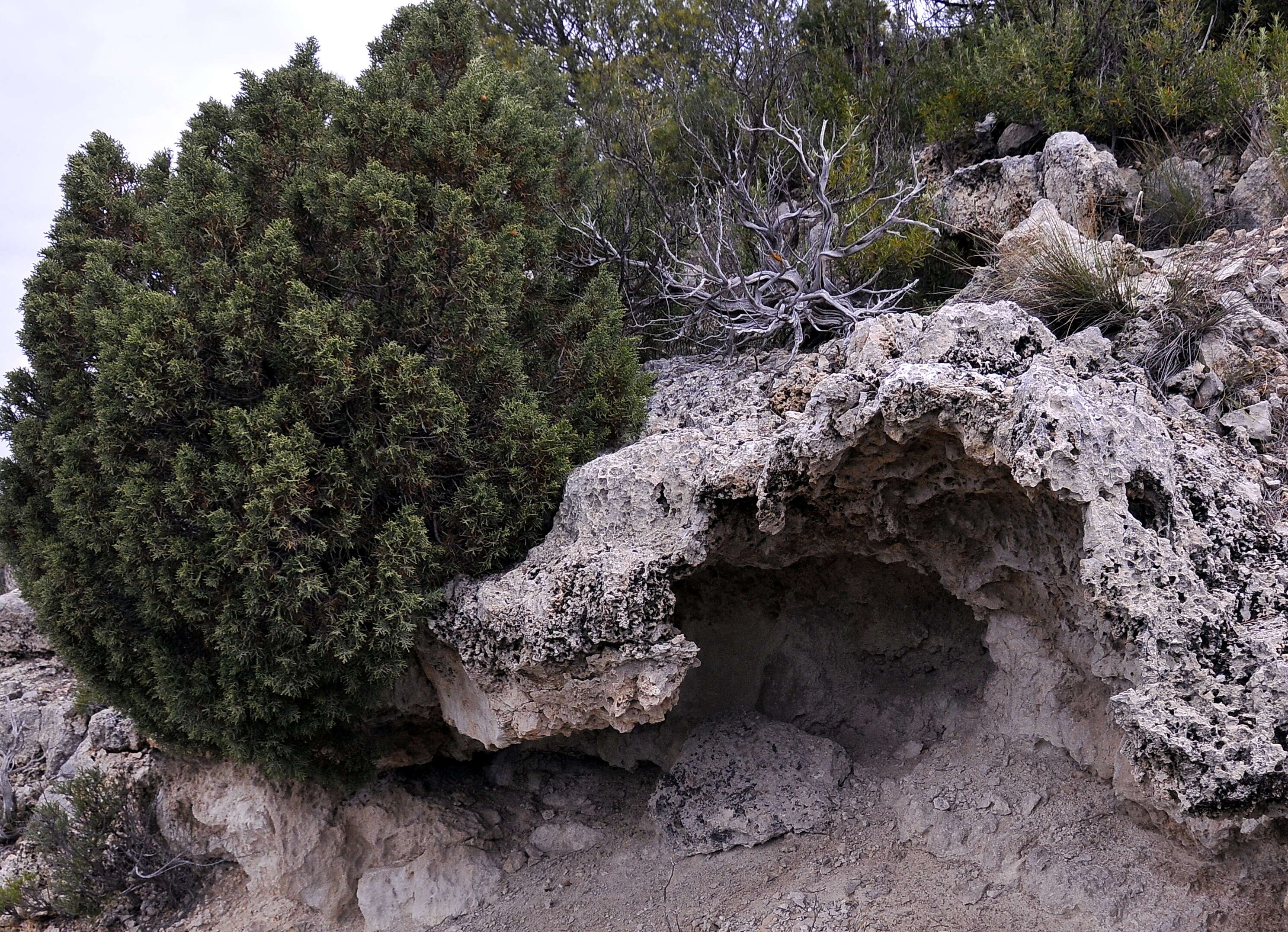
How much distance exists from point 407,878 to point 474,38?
5.05 meters

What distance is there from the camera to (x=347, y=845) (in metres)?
5.32

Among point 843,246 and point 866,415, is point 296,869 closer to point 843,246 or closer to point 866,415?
point 866,415

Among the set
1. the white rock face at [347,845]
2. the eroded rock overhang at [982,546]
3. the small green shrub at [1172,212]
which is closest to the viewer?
the eroded rock overhang at [982,546]

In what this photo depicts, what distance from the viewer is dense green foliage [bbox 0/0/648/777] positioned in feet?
14.1

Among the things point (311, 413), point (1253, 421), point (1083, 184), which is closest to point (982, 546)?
point (1253, 421)

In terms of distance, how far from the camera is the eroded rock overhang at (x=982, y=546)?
3125 millimetres

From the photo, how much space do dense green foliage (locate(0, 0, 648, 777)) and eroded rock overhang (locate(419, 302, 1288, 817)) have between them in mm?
441

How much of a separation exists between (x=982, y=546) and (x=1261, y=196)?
12.4 ft

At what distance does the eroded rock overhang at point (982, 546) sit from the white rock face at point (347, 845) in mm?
822

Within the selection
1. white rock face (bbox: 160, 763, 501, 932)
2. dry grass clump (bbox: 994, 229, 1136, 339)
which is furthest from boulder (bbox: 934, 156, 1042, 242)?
white rock face (bbox: 160, 763, 501, 932)

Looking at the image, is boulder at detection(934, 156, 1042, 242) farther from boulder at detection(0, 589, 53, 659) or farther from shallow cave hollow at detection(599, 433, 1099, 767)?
boulder at detection(0, 589, 53, 659)

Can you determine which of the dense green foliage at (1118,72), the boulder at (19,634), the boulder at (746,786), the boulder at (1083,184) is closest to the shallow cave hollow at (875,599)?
the boulder at (746,786)

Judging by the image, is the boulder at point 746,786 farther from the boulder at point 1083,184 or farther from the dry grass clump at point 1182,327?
the boulder at point 1083,184

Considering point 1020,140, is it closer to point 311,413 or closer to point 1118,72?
point 1118,72
